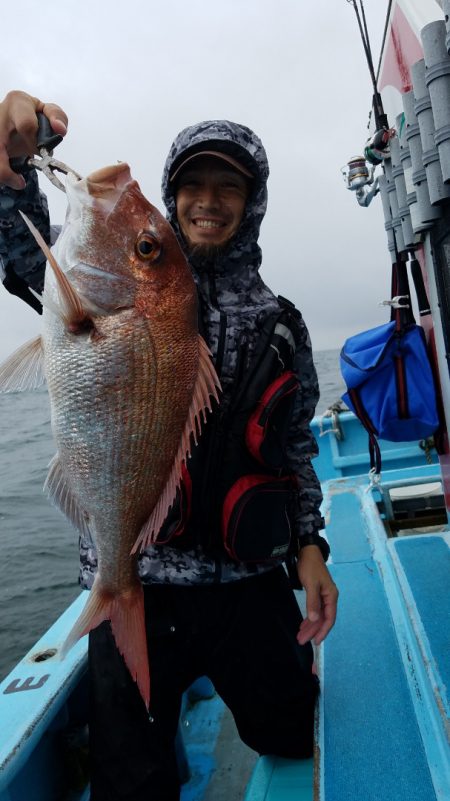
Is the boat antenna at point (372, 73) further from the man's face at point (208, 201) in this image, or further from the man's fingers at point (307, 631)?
the man's fingers at point (307, 631)

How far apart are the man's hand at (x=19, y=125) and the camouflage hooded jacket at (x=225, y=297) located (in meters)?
0.23

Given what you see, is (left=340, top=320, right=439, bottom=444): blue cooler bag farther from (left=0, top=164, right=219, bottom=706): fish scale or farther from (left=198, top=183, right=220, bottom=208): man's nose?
(left=0, top=164, right=219, bottom=706): fish scale

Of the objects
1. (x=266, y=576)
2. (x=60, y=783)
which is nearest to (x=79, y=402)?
(x=266, y=576)

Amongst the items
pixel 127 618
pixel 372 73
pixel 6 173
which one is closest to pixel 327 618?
pixel 127 618

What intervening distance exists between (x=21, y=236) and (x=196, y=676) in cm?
159

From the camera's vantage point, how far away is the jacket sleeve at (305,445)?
2111 mm

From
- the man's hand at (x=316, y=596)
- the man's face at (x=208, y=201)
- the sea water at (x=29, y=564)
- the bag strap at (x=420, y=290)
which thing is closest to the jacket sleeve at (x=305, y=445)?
the man's hand at (x=316, y=596)

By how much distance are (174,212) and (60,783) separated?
7.58 ft

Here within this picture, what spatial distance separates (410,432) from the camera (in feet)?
10.4

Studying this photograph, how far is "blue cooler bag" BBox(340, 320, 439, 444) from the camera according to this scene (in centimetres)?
309

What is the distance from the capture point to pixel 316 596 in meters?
1.89

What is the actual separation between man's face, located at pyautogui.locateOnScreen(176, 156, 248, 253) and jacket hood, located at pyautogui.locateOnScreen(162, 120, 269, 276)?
1.8 inches

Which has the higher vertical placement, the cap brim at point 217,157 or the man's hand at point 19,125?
the cap brim at point 217,157

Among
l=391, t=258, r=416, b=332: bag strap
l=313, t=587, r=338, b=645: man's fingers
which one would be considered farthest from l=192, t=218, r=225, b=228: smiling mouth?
l=391, t=258, r=416, b=332: bag strap
